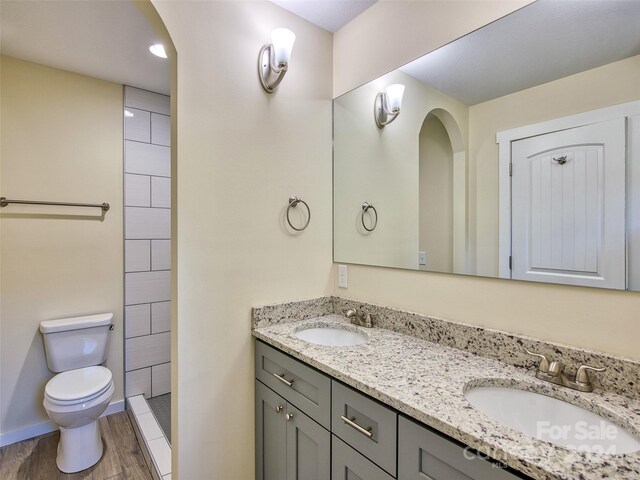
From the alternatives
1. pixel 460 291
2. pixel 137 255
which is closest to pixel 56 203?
pixel 137 255

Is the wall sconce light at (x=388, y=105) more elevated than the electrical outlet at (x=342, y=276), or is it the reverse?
the wall sconce light at (x=388, y=105)

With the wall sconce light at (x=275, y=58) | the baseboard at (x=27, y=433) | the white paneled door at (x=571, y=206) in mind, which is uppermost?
the wall sconce light at (x=275, y=58)

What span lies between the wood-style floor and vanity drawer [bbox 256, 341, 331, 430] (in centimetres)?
112

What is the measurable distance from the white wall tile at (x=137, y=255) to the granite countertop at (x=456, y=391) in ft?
4.99

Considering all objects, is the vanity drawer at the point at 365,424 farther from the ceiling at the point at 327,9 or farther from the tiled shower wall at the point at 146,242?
the tiled shower wall at the point at 146,242

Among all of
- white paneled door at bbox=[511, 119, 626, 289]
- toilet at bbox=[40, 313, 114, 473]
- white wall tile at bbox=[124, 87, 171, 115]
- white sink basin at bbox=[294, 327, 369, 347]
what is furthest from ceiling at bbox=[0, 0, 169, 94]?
white paneled door at bbox=[511, 119, 626, 289]

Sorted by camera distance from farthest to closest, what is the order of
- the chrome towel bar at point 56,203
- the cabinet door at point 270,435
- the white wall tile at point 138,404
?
the white wall tile at point 138,404 → the chrome towel bar at point 56,203 → the cabinet door at point 270,435

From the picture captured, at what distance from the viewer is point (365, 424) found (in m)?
0.98

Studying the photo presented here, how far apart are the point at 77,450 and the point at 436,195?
2458 mm

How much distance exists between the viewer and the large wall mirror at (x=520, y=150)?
0.93 m

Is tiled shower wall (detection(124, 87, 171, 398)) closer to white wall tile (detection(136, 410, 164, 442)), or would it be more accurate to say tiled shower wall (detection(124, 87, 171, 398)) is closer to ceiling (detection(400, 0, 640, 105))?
white wall tile (detection(136, 410, 164, 442))

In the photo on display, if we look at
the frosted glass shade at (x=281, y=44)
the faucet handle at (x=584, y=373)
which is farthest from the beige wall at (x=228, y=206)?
the faucet handle at (x=584, y=373)

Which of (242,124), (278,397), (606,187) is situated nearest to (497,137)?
(606,187)

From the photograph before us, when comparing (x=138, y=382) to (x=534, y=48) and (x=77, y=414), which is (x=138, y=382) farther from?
(x=534, y=48)
